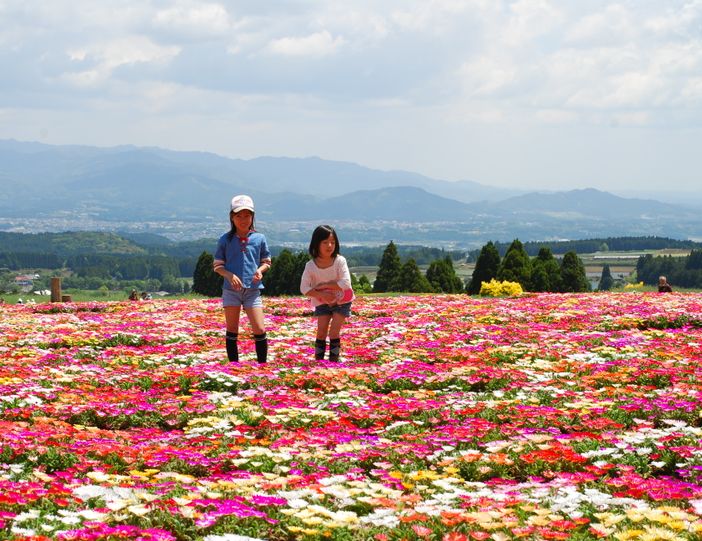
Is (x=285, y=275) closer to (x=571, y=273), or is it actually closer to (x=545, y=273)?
(x=545, y=273)

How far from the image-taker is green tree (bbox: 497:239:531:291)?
221ft

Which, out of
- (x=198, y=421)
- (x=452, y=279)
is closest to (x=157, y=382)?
(x=198, y=421)

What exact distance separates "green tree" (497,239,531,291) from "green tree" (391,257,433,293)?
12537 mm

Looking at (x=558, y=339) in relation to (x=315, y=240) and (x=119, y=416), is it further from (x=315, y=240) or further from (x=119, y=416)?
(x=119, y=416)

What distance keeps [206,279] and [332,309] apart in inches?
2769

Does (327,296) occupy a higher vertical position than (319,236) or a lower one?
lower

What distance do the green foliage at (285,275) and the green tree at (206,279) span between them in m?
5.79

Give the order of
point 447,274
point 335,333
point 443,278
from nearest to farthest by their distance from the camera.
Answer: point 335,333
point 443,278
point 447,274

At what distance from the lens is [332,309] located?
14773mm

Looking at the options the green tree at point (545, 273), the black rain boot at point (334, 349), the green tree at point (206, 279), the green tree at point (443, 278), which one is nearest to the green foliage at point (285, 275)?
the green tree at point (206, 279)

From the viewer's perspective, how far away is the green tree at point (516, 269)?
67.4m

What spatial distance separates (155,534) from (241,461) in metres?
2.28

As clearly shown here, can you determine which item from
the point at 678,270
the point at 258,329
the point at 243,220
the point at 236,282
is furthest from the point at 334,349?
the point at 678,270

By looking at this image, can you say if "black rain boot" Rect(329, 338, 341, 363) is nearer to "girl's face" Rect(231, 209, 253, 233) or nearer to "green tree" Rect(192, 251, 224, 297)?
"girl's face" Rect(231, 209, 253, 233)
